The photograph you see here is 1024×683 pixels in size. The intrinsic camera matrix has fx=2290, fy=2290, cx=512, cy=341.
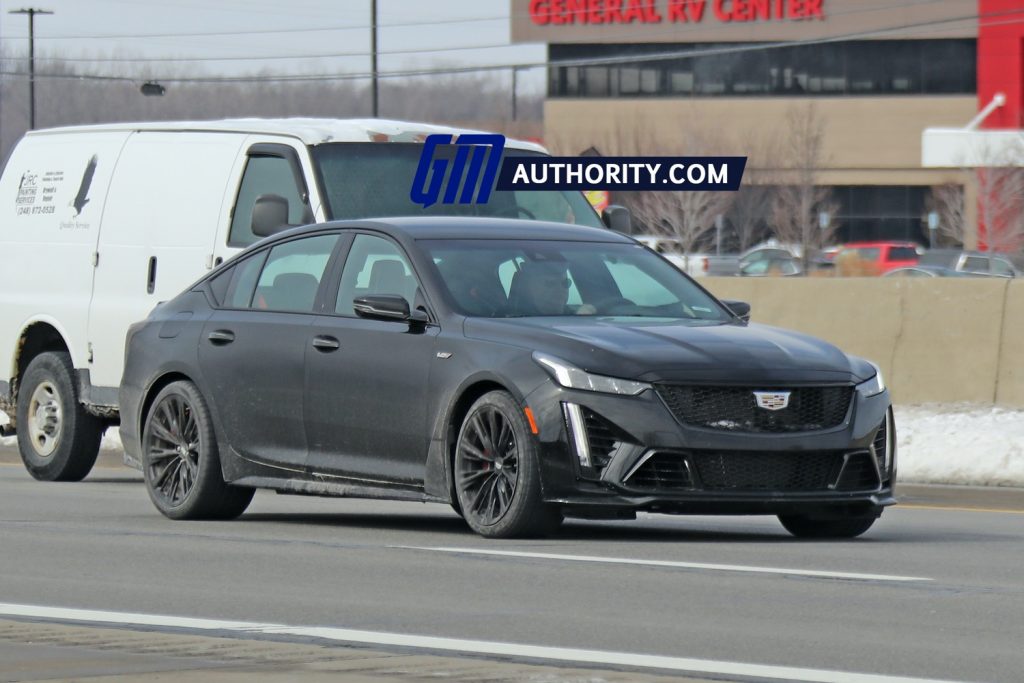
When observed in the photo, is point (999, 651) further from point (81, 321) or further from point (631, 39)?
point (631, 39)

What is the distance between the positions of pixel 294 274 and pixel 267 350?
19.2 inches

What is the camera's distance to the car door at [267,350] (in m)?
11.7

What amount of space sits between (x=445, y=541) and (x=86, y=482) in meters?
5.87

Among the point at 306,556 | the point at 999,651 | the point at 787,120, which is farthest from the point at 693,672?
the point at 787,120

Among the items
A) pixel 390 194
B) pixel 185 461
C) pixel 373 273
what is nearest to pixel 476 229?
pixel 373 273

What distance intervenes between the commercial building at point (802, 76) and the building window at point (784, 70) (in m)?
0.04

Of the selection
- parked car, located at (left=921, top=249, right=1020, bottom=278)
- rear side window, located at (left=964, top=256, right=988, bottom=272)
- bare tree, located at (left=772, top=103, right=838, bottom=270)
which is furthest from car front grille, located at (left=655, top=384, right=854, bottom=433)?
bare tree, located at (left=772, top=103, right=838, bottom=270)

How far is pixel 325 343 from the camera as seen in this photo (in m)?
11.5

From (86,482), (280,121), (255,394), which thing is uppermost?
(280,121)

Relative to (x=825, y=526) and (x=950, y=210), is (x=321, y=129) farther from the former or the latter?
(x=950, y=210)

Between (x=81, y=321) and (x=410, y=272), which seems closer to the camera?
(x=410, y=272)

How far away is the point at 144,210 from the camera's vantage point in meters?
15.8

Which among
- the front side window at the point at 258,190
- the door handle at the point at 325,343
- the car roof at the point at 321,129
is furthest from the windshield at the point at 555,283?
the car roof at the point at 321,129

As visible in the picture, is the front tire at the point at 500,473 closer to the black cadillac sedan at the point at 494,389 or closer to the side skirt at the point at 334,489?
the black cadillac sedan at the point at 494,389
